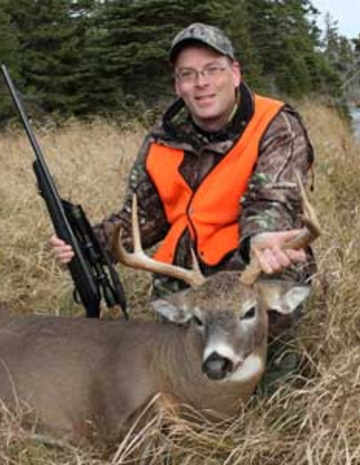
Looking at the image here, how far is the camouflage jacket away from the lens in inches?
165

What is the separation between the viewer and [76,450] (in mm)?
3641

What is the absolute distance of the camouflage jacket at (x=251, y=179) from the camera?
4.18m

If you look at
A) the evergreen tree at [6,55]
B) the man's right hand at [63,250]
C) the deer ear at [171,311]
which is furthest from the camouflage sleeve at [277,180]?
the evergreen tree at [6,55]

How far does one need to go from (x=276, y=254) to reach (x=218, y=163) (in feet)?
3.13

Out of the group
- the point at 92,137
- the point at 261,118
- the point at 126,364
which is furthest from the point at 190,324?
the point at 92,137

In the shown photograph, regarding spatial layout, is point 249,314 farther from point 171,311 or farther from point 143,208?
point 143,208

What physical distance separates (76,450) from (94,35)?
1496 cm

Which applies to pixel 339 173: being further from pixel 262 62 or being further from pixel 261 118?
pixel 262 62

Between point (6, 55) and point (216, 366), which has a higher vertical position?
point (216, 366)

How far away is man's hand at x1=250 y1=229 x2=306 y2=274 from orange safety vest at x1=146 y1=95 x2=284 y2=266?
0.64m

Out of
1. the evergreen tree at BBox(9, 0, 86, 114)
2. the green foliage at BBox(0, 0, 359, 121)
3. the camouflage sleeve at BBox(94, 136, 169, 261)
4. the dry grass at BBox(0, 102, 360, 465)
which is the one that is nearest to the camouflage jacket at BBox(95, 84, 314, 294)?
the camouflage sleeve at BBox(94, 136, 169, 261)

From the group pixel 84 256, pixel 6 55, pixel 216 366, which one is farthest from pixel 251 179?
pixel 6 55

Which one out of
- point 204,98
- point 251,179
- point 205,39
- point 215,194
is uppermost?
point 205,39

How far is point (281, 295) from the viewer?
3.75 m
